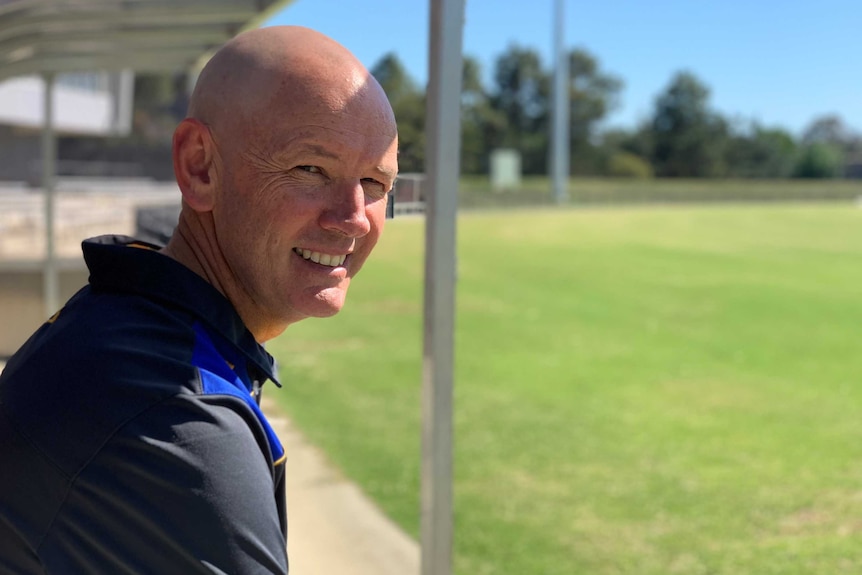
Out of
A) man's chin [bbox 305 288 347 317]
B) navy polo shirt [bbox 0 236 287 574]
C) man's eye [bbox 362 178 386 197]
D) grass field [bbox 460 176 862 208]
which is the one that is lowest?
navy polo shirt [bbox 0 236 287 574]

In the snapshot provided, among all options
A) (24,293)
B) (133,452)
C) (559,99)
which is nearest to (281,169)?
(133,452)

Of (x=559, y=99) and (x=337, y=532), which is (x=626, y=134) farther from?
(x=337, y=532)

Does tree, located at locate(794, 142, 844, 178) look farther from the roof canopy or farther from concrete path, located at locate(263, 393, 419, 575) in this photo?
concrete path, located at locate(263, 393, 419, 575)

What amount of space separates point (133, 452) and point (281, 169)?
0.43 metres

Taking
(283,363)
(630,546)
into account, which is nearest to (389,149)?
(630,546)

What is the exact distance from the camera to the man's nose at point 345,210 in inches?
47.1

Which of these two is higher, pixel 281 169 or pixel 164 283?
pixel 281 169

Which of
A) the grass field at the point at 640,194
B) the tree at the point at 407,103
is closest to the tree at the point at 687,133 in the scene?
the grass field at the point at 640,194

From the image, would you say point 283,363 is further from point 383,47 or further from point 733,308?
point 733,308

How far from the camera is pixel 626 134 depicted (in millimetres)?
82375

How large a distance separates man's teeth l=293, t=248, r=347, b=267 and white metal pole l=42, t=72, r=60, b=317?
6864 millimetres

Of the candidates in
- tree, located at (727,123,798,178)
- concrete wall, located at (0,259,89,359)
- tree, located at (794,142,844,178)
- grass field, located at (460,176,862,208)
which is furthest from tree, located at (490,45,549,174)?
concrete wall, located at (0,259,89,359)

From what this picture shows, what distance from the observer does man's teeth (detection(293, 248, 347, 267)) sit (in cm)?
122

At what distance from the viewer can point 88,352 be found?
1.01 meters
